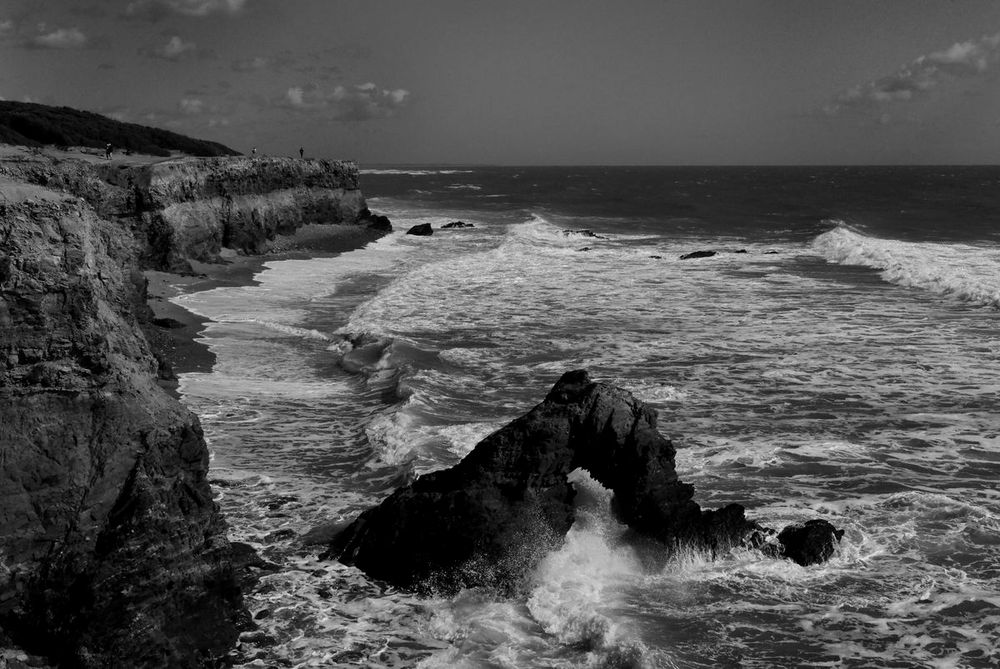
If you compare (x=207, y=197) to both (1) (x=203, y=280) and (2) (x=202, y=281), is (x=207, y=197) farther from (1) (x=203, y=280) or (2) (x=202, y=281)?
(2) (x=202, y=281)

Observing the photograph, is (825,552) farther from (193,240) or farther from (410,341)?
(193,240)

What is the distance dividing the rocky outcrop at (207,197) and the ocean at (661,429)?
162 inches

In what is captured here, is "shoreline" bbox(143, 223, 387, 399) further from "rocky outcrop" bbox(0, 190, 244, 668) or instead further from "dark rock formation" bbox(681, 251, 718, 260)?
"dark rock formation" bbox(681, 251, 718, 260)

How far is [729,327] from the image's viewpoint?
2741 centimetres

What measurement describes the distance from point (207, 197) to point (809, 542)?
36062 mm

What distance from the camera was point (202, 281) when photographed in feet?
117

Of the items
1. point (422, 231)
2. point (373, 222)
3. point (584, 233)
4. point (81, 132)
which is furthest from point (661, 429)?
point (81, 132)

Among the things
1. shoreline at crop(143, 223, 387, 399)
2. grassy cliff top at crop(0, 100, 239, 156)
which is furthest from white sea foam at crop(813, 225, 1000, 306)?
grassy cliff top at crop(0, 100, 239, 156)

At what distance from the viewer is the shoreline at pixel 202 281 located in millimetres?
22578

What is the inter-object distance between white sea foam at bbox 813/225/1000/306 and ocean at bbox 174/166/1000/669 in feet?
0.84

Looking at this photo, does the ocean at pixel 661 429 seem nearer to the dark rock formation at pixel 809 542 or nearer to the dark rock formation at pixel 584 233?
the dark rock formation at pixel 809 542

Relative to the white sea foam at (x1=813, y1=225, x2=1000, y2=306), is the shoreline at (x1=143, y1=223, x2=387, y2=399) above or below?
below

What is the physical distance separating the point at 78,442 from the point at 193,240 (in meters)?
31.9

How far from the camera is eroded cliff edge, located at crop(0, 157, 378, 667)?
9.05 m
